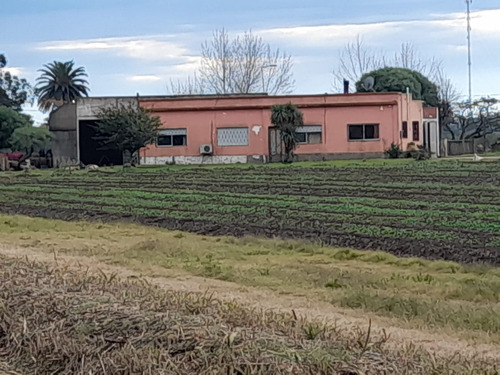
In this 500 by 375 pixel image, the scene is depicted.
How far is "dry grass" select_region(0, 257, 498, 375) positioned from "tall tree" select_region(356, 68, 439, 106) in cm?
5934

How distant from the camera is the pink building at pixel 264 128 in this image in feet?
163

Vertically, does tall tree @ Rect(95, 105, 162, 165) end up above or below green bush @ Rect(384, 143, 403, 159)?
above

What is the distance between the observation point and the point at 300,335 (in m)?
4.96

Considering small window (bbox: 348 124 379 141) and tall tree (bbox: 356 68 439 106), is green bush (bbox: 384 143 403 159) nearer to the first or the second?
small window (bbox: 348 124 379 141)

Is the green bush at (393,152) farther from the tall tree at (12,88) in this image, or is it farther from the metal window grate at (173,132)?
the tall tree at (12,88)

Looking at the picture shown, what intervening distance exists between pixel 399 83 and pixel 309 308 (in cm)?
5849

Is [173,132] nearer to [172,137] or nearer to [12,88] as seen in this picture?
[172,137]

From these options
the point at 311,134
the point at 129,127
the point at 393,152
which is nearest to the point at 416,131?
the point at 393,152

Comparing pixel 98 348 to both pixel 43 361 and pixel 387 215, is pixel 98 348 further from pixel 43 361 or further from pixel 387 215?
pixel 387 215

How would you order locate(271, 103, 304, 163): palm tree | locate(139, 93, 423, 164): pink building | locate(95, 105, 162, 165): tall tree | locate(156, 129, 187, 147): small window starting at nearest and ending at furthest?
locate(95, 105, 162, 165): tall tree → locate(271, 103, 304, 163): palm tree → locate(139, 93, 423, 164): pink building → locate(156, 129, 187, 147): small window

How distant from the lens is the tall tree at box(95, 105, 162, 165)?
146 ft

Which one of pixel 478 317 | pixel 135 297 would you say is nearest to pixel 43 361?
pixel 135 297

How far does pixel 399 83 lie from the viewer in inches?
2613

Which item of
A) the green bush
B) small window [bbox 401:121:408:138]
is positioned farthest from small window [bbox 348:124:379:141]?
the green bush
